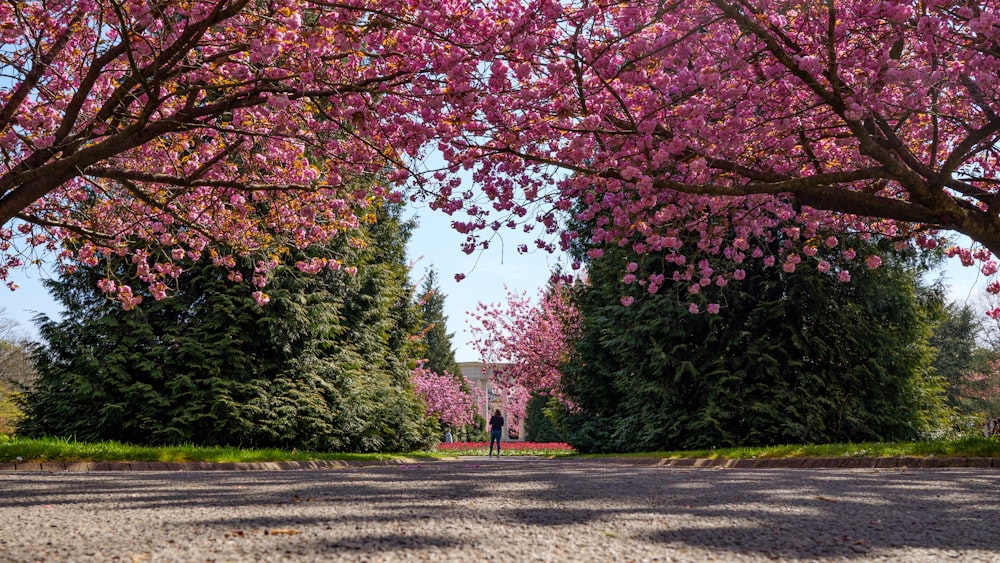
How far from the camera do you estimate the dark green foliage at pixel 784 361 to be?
15.7 meters

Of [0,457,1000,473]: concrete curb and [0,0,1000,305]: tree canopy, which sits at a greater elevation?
[0,0,1000,305]: tree canopy

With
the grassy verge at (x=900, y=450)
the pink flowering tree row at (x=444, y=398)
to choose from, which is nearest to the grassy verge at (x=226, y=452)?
the grassy verge at (x=900, y=450)

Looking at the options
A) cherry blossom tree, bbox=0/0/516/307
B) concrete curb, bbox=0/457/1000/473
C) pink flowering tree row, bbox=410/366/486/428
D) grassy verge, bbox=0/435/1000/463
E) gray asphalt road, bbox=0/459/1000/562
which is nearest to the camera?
gray asphalt road, bbox=0/459/1000/562

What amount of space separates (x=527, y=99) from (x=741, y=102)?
92.9 inches

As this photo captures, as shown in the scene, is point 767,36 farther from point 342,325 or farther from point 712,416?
point 342,325

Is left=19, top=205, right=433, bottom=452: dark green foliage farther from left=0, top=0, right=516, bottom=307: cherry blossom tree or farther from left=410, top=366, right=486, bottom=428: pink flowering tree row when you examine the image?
left=410, top=366, right=486, bottom=428: pink flowering tree row

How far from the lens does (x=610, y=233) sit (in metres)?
9.25

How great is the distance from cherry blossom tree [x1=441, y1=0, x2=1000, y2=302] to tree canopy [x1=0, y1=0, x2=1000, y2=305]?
0.03 meters

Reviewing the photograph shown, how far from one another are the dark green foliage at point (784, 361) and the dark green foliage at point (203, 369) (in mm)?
6876

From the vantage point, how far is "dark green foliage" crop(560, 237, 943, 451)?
15.7m

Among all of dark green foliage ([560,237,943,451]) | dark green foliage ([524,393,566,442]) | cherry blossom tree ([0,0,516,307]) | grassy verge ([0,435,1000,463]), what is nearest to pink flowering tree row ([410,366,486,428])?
dark green foliage ([524,393,566,442])

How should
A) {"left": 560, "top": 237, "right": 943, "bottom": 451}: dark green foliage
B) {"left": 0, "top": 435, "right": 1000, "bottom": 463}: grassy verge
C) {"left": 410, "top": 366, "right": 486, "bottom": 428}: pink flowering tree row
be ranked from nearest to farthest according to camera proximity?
{"left": 0, "top": 435, "right": 1000, "bottom": 463}: grassy verge
{"left": 560, "top": 237, "right": 943, "bottom": 451}: dark green foliage
{"left": 410, "top": 366, "right": 486, "bottom": 428}: pink flowering tree row

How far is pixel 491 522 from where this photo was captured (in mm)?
3887

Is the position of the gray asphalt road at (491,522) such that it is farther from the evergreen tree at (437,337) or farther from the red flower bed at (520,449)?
the evergreen tree at (437,337)
